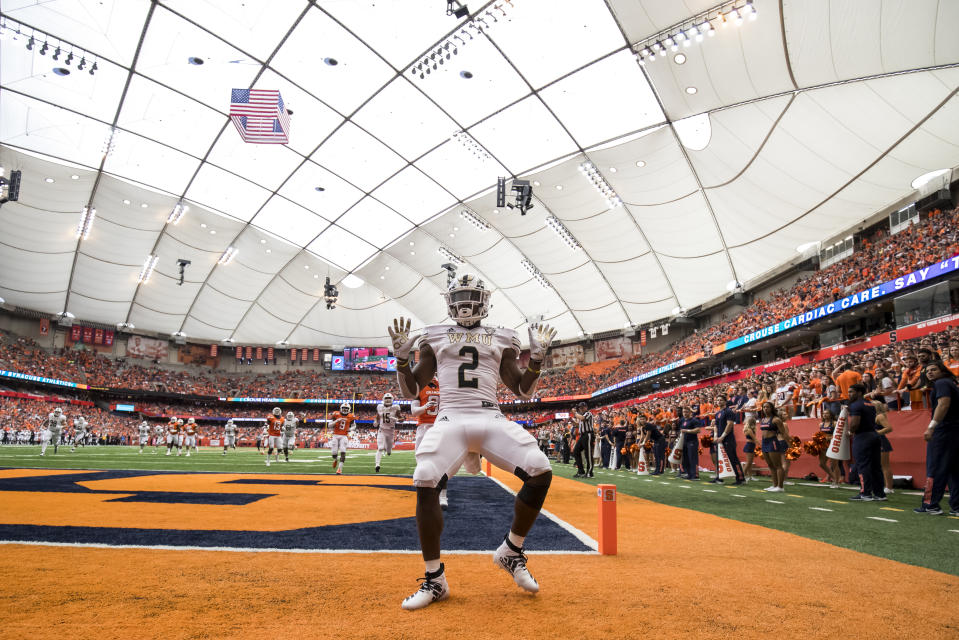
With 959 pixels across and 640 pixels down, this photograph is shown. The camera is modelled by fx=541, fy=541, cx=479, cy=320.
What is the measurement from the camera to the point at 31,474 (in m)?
11.3

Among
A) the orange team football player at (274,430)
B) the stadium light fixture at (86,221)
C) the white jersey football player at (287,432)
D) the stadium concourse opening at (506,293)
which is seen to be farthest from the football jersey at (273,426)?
the stadium light fixture at (86,221)

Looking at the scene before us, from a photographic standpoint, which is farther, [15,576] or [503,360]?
[503,360]

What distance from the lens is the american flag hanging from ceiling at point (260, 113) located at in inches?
945

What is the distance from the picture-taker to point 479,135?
93.9 feet

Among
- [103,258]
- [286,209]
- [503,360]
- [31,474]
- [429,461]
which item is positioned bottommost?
[31,474]

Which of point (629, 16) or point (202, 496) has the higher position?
point (629, 16)

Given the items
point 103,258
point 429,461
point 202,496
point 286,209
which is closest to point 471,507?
point 202,496

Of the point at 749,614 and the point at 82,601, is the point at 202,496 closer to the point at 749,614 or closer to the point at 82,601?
the point at 82,601

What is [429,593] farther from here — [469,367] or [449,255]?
[449,255]

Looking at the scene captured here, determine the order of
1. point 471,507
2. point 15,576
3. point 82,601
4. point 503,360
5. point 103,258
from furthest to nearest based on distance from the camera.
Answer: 1. point 103,258
2. point 471,507
3. point 503,360
4. point 15,576
5. point 82,601

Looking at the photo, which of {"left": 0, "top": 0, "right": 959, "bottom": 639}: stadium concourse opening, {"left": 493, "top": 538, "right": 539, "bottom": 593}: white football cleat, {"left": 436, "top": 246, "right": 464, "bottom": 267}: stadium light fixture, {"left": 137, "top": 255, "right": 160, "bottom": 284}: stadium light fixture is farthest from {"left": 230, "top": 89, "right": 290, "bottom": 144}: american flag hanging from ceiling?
{"left": 493, "top": 538, "right": 539, "bottom": 593}: white football cleat

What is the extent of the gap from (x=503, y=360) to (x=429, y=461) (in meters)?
1.10

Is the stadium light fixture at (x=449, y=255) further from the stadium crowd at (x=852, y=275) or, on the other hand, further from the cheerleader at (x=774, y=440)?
the cheerleader at (x=774, y=440)

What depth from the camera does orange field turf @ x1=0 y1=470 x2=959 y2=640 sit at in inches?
106
